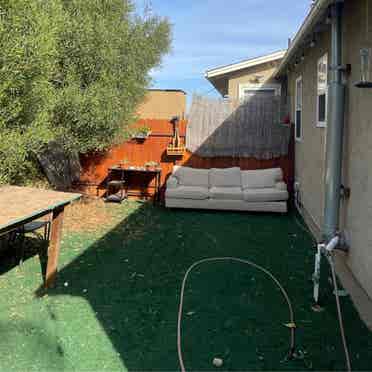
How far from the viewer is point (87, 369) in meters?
2.56

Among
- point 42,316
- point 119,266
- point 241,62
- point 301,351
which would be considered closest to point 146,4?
point 241,62

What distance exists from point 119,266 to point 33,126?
2063mm

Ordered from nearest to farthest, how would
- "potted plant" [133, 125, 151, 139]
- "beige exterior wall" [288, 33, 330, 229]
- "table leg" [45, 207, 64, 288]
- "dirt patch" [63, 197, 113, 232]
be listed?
"table leg" [45, 207, 64, 288]
"beige exterior wall" [288, 33, 330, 229]
"dirt patch" [63, 197, 113, 232]
"potted plant" [133, 125, 151, 139]

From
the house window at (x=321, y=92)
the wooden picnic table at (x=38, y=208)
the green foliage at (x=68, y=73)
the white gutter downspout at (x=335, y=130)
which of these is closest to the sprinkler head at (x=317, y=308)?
the white gutter downspout at (x=335, y=130)

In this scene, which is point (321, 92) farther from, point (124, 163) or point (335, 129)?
point (124, 163)

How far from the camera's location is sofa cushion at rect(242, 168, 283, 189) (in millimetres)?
8094

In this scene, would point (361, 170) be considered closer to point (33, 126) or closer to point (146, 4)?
point (33, 126)

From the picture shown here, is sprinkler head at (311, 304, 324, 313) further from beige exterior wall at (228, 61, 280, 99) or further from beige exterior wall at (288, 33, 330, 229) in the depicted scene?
beige exterior wall at (228, 61, 280, 99)

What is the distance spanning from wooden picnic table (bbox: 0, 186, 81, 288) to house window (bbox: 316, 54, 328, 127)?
3.81 meters

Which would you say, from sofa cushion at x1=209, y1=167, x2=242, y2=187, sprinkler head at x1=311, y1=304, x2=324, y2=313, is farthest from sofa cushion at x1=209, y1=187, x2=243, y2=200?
sprinkler head at x1=311, y1=304, x2=324, y2=313

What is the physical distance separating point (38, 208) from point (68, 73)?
354 cm

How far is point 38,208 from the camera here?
11.7 ft

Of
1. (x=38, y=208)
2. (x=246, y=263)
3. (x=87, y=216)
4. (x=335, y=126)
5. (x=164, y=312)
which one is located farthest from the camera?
(x=87, y=216)

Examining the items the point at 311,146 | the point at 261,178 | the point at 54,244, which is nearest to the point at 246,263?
the point at 54,244
